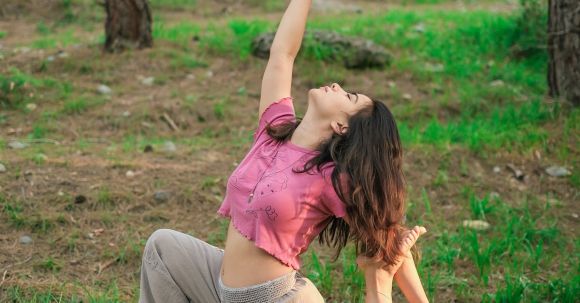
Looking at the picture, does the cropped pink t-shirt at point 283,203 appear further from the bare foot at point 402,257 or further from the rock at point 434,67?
the rock at point 434,67

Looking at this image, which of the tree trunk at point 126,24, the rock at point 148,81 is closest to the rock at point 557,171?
the rock at point 148,81

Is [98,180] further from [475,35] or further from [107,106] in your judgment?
[475,35]

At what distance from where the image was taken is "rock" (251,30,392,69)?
7059 millimetres

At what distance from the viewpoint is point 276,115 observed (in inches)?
116

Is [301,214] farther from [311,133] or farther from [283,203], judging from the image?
[311,133]

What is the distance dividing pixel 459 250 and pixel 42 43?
495 centimetres

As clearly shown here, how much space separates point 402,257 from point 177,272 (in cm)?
80

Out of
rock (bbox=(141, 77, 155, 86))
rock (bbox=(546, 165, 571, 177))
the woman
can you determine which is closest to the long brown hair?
the woman

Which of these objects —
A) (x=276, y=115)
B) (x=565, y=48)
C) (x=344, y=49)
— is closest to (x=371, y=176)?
(x=276, y=115)

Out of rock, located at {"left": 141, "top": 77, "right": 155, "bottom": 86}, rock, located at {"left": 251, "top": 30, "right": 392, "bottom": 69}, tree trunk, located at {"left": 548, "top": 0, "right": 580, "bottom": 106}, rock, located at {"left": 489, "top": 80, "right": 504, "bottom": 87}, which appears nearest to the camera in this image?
tree trunk, located at {"left": 548, "top": 0, "right": 580, "bottom": 106}

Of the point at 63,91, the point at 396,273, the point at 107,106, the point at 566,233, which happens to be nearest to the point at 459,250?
the point at 566,233

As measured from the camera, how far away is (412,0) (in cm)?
1146

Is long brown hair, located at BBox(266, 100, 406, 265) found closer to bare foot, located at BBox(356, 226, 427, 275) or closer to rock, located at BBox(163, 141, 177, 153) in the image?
bare foot, located at BBox(356, 226, 427, 275)

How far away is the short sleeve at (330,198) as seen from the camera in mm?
2602
